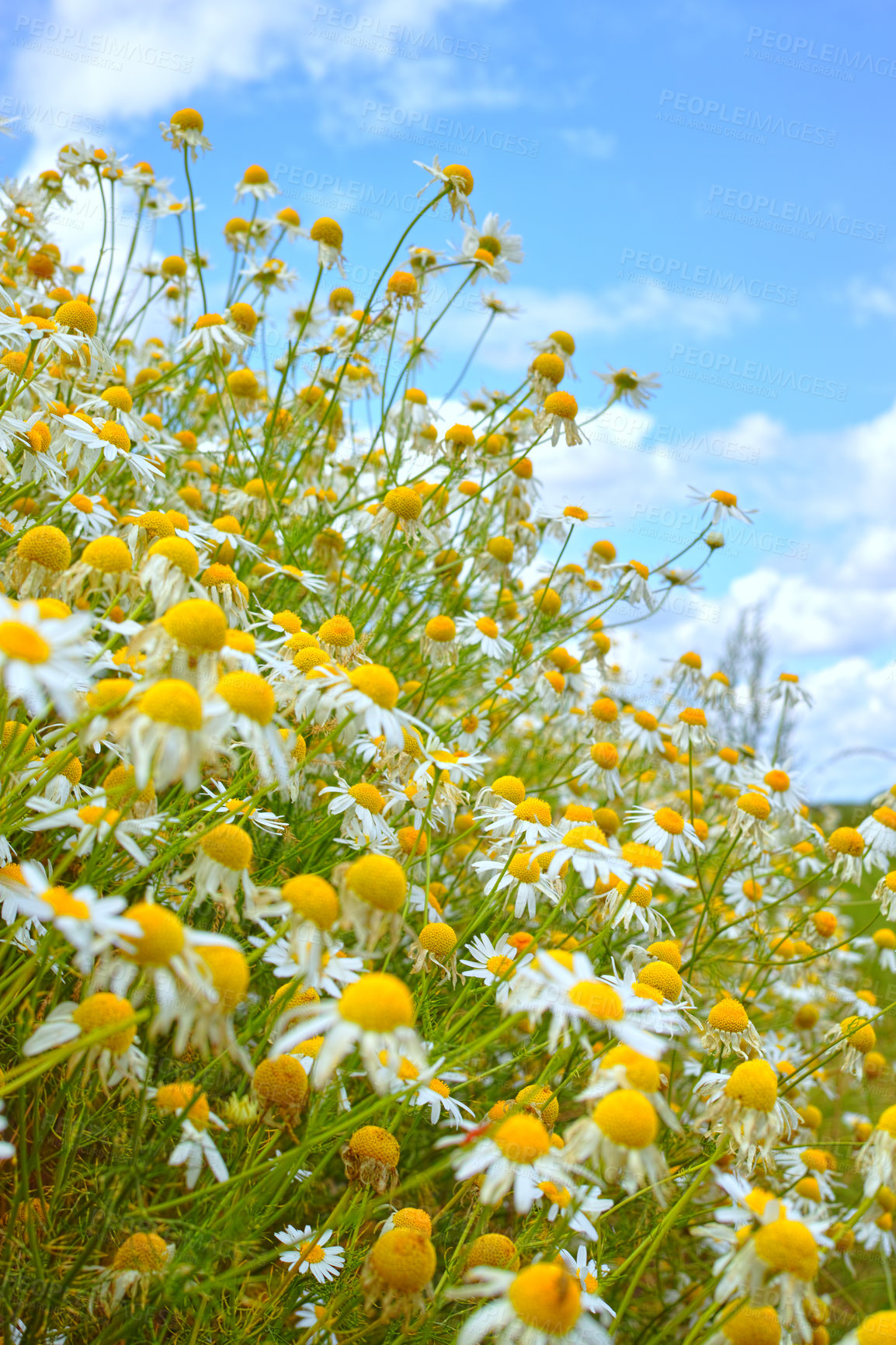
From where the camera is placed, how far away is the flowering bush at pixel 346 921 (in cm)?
125

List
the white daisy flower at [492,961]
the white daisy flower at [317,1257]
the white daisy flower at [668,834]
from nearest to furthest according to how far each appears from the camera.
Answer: the white daisy flower at [317,1257] < the white daisy flower at [492,961] < the white daisy flower at [668,834]

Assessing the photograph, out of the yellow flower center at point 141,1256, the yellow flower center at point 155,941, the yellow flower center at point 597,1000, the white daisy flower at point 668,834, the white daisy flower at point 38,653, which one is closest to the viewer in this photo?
the yellow flower center at point 155,941

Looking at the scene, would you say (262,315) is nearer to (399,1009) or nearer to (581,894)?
→ (581,894)

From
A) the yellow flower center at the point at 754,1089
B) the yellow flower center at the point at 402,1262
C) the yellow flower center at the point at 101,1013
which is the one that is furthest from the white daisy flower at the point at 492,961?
the yellow flower center at the point at 101,1013

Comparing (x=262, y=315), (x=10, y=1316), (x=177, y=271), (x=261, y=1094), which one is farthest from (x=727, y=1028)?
(x=177, y=271)

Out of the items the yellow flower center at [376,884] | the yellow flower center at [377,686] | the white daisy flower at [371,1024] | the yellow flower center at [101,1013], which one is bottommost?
the yellow flower center at [101,1013]

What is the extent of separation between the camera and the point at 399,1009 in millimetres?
1157

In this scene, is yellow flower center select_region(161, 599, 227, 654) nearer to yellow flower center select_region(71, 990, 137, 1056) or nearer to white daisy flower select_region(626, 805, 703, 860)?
yellow flower center select_region(71, 990, 137, 1056)

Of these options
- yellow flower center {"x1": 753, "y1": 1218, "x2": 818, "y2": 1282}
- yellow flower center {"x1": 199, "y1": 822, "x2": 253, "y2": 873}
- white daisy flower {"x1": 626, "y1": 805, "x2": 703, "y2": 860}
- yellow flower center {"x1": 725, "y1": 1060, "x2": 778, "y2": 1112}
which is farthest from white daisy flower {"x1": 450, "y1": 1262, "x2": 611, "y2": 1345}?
white daisy flower {"x1": 626, "y1": 805, "x2": 703, "y2": 860}

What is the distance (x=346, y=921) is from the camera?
1251mm

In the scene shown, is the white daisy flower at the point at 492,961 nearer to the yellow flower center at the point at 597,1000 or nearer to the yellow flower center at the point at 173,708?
the yellow flower center at the point at 597,1000

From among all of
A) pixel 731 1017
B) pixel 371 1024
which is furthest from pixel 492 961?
pixel 371 1024

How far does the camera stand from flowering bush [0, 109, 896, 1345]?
125 cm

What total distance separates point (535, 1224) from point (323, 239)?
3167 millimetres
